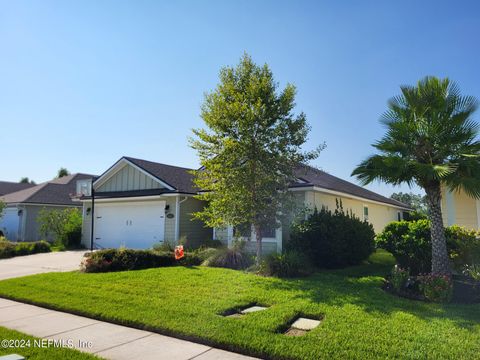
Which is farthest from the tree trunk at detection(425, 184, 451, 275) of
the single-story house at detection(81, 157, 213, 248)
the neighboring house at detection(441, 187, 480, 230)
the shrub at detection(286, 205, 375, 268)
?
the single-story house at detection(81, 157, 213, 248)

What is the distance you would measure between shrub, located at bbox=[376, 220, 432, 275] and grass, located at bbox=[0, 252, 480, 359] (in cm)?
201

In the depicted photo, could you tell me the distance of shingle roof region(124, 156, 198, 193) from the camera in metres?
16.9

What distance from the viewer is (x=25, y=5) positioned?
8523 mm

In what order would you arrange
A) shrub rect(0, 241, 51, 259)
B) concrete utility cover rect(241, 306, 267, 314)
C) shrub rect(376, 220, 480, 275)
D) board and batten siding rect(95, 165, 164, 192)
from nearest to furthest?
1. concrete utility cover rect(241, 306, 267, 314)
2. shrub rect(376, 220, 480, 275)
3. shrub rect(0, 241, 51, 259)
4. board and batten siding rect(95, 165, 164, 192)

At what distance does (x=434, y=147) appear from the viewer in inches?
324

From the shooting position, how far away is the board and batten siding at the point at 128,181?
1777cm

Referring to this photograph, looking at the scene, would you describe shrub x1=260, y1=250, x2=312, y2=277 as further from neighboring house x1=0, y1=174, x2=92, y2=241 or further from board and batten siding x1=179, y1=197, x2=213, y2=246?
neighboring house x1=0, y1=174, x2=92, y2=241

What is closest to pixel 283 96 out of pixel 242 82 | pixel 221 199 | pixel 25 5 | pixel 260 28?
pixel 242 82

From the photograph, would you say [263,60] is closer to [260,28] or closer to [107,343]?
[260,28]

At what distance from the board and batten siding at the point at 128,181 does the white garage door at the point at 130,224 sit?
916 millimetres

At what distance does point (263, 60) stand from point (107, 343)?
369 inches

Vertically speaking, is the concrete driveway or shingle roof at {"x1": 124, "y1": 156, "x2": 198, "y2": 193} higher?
shingle roof at {"x1": 124, "y1": 156, "x2": 198, "y2": 193}

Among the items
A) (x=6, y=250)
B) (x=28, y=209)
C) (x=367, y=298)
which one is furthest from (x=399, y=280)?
(x=28, y=209)

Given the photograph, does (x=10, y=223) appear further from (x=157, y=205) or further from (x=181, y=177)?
(x=181, y=177)
